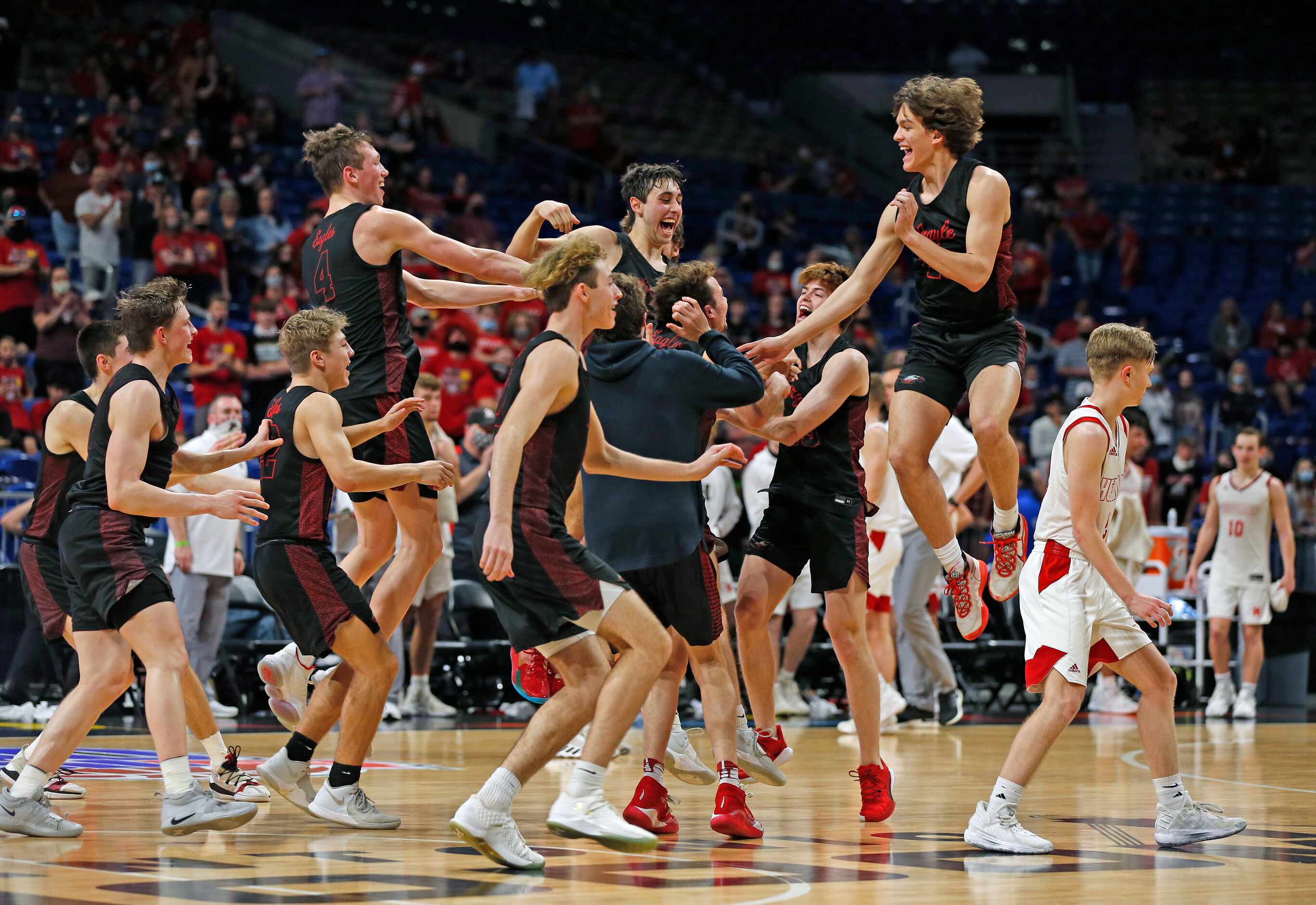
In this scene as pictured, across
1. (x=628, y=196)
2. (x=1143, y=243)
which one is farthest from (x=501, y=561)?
(x=1143, y=243)

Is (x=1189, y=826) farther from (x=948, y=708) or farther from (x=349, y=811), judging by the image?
(x=948, y=708)

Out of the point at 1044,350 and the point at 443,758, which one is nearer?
the point at 443,758

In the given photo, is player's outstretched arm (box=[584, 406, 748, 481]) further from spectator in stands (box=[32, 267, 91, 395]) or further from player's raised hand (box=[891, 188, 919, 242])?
spectator in stands (box=[32, 267, 91, 395])

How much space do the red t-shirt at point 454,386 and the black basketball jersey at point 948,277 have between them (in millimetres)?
8051

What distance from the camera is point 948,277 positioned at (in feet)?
21.1

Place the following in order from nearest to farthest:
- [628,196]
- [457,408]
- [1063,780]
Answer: [628,196] → [1063,780] → [457,408]

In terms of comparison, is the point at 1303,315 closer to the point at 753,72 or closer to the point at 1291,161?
the point at 1291,161

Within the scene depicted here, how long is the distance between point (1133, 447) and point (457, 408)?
18.9 feet

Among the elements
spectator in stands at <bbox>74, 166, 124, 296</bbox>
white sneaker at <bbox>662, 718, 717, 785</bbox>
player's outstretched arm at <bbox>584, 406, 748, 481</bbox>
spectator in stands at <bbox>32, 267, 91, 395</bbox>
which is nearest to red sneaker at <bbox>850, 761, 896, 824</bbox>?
white sneaker at <bbox>662, 718, 717, 785</bbox>

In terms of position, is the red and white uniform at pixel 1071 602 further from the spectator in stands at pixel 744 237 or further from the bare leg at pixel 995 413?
the spectator in stands at pixel 744 237

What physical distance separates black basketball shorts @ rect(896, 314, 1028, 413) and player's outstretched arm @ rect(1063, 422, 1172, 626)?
813 mm

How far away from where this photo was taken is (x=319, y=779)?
7473 millimetres

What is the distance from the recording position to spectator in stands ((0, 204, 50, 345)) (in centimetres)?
1385

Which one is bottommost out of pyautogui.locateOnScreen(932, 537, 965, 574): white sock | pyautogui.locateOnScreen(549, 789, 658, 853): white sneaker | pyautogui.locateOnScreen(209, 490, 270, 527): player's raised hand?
pyautogui.locateOnScreen(549, 789, 658, 853): white sneaker
